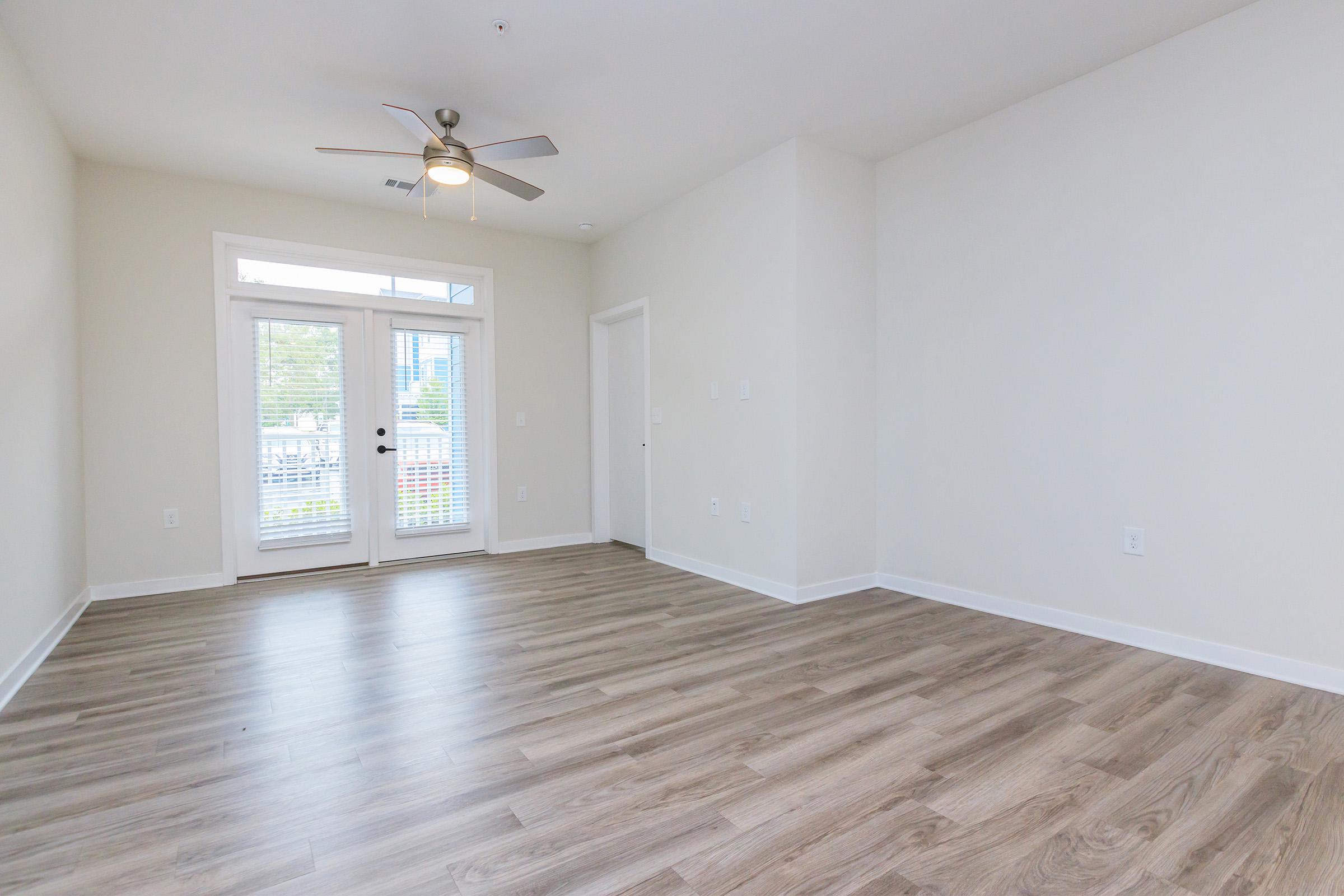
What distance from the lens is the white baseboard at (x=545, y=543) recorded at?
18.1 feet

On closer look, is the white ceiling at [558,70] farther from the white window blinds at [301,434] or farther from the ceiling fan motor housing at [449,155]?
the white window blinds at [301,434]

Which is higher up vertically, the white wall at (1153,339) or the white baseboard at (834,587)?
the white wall at (1153,339)

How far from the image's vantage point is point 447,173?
3414 millimetres

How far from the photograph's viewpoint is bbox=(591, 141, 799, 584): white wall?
3928 millimetres

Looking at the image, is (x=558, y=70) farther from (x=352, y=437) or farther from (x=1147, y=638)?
(x=1147, y=638)

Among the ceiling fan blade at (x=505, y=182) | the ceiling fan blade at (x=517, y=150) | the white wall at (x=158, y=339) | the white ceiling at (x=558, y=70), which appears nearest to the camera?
the white ceiling at (x=558, y=70)

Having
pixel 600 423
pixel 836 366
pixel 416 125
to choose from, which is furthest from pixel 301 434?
pixel 836 366

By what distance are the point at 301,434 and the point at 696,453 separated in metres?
2.85

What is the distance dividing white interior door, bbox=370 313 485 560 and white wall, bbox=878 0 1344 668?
348 cm

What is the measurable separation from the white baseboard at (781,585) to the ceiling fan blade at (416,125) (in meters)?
3.01

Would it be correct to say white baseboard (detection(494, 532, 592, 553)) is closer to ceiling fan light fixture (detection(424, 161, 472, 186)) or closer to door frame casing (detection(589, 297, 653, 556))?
door frame casing (detection(589, 297, 653, 556))

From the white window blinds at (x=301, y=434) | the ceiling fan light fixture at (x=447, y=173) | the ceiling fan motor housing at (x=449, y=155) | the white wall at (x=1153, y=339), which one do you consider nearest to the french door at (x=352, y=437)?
the white window blinds at (x=301, y=434)

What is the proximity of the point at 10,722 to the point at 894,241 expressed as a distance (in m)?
4.78

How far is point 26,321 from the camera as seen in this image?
2.98 metres
